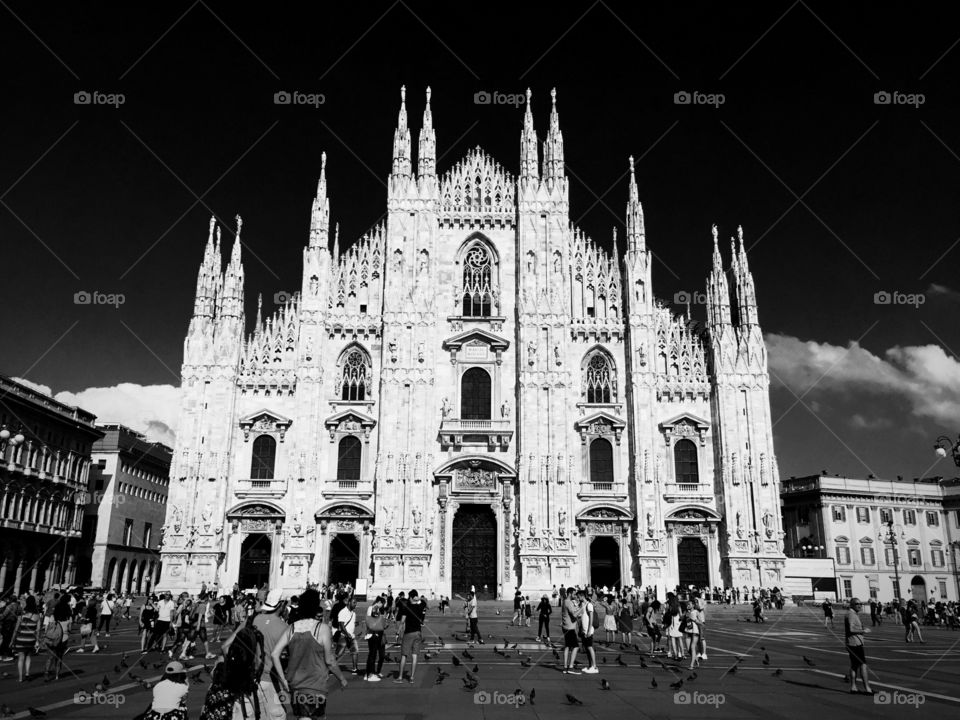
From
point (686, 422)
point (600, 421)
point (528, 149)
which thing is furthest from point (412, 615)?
point (528, 149)

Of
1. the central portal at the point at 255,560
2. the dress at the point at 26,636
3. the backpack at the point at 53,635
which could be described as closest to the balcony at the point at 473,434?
the central portal at the point at 255,560

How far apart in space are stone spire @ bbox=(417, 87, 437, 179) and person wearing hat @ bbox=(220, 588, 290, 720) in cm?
4274

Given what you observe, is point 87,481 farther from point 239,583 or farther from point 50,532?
point 239,583

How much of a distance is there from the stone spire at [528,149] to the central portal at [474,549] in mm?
19849

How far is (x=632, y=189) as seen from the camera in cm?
4962

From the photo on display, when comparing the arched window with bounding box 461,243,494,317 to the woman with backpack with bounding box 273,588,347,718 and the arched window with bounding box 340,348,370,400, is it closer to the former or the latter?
the arched window with bounding box 340,348,370,400

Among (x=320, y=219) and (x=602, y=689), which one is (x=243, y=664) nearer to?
(x=602, y=689)

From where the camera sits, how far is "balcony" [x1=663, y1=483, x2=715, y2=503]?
4559 centimetres

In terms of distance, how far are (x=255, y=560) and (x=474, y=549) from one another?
1184 cm

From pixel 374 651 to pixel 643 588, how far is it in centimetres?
2992

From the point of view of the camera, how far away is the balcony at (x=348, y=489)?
45.1 meters

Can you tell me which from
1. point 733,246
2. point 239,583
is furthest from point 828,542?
point 239,583

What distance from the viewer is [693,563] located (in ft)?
148

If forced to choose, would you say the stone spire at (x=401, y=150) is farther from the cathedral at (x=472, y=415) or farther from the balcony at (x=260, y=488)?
the balcony at (x=260, y=488)
